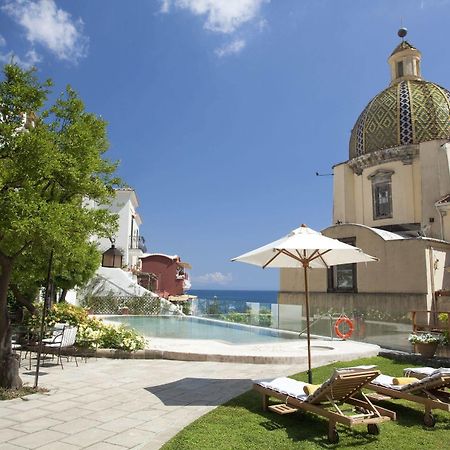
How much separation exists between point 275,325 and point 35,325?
957 centimetres

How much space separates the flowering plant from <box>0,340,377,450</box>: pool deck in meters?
1.92

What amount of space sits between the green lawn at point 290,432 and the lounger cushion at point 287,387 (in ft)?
1.14

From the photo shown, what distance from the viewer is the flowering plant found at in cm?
1087

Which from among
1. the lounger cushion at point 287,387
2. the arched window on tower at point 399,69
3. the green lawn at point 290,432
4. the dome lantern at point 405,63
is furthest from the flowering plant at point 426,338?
the arched window on tower at point 399,69

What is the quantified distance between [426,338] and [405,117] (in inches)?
769

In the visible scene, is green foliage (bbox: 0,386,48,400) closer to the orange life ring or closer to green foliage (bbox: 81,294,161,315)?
the orange life ring

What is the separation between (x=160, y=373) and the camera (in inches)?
356

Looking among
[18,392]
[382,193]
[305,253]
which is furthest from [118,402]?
[382,193]

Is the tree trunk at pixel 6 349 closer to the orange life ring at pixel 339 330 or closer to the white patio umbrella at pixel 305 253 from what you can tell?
the white patio umbrella at pixel 305 253

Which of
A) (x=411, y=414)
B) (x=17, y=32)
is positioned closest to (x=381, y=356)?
(x=411, y=414)

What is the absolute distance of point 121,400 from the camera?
6.73 metres

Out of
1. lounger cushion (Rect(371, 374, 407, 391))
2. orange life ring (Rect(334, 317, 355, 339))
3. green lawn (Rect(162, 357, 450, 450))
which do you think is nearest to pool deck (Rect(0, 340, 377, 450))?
green lawn (Rect(162, 357, 450, 450))

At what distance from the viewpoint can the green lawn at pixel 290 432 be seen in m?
4.89

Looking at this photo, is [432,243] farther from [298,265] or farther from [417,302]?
[298,265]
